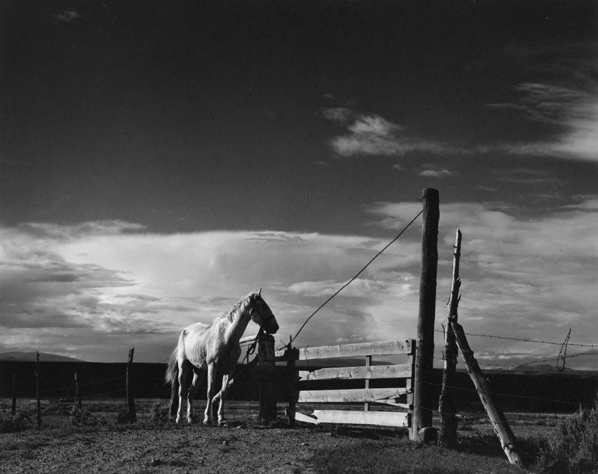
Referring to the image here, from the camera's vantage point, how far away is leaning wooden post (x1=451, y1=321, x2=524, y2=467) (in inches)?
375

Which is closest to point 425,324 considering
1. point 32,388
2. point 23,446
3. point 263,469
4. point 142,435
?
point 263,469

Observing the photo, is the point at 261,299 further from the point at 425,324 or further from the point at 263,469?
the point at 263,469

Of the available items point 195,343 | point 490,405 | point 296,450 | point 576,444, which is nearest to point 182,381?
point 195,343

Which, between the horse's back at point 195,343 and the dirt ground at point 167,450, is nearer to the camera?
the dirt ground at point 167,450

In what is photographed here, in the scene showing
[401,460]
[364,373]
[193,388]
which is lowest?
[401,460]

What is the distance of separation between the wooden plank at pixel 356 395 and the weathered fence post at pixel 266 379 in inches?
29.0

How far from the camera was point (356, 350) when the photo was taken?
40.4 ft

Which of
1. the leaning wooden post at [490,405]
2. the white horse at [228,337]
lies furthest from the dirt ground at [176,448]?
the white horse at [228,337]

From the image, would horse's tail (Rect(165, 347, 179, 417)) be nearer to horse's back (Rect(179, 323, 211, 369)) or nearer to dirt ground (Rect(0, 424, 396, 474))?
horse's back (Rect(179, 323, 211, 369))

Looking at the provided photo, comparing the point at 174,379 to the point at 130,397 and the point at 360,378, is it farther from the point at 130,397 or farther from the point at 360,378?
the point at 360,378

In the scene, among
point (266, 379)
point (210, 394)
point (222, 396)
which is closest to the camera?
point (222, 396)

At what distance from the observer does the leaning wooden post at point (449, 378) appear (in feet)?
33.9

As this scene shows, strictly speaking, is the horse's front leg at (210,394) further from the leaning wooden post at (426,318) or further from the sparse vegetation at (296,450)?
the leaning wooden post at (426,318)

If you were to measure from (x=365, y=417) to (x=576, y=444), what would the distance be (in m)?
3.82
